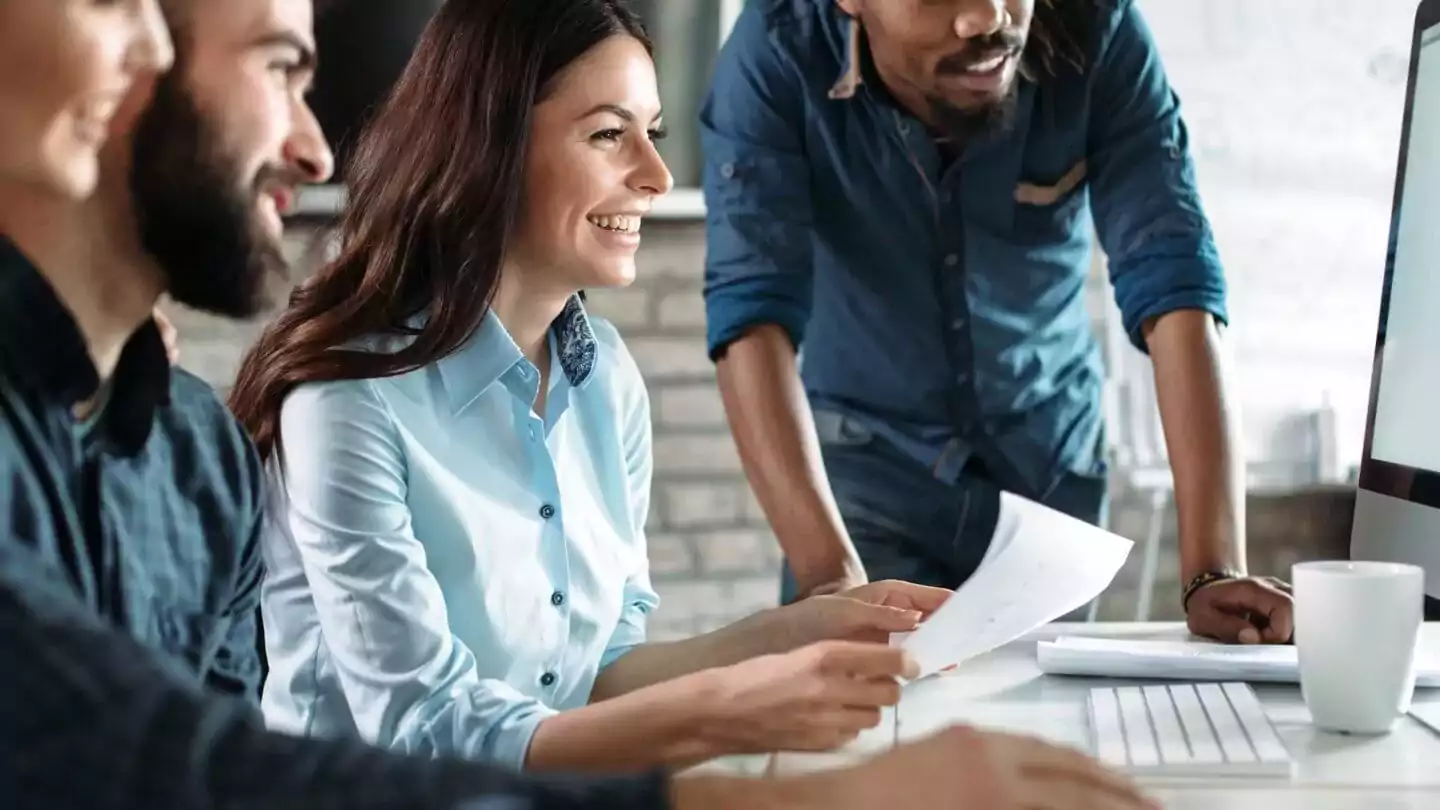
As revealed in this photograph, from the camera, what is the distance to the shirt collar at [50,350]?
1.87 feet

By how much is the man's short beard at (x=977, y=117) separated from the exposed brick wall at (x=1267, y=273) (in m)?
0.80

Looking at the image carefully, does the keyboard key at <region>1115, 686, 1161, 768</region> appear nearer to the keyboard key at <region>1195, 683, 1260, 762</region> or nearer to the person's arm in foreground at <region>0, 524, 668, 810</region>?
the keyboard key at <region>1195, 683, 1260, 762</region>

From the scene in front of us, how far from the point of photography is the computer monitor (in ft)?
3.40

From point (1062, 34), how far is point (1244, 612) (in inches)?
29.4

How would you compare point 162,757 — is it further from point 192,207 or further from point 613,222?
point 613,222

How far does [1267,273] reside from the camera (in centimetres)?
246

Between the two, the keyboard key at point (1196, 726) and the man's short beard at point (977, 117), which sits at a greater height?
the man's short beard at point (977, 117)

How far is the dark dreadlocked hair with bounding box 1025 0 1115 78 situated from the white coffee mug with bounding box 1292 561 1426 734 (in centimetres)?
86

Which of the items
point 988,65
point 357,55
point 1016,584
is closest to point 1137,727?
point 1016,584

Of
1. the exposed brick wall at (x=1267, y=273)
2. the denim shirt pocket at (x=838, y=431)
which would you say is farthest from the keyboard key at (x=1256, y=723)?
the exposed brick wall at (x=1267, y=273)

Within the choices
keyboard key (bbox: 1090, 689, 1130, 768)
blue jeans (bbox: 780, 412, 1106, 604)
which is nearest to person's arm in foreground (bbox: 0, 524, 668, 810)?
keyboard key (bbox: 1090, 689, 1130, 768)

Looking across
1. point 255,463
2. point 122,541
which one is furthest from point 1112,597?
point 122,541

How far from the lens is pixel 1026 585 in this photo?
834 mm

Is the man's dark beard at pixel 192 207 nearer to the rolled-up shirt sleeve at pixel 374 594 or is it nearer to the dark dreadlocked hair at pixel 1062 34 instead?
the rolled-up shirt sleeve at pixel 374 594
